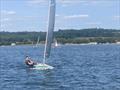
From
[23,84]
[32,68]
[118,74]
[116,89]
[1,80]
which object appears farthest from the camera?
[32,68]

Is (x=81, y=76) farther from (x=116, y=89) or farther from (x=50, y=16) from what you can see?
(x=116, y=89)

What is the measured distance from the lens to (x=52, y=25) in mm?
71188

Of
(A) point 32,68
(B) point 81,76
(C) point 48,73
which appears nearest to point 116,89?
(B) point 81,76

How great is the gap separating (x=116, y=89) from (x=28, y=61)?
102 feet

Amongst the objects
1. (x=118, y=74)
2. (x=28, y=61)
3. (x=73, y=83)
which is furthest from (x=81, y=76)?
(x=28, y=61)

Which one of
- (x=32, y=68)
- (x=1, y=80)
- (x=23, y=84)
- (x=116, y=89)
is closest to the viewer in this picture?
(x=116, y=89)

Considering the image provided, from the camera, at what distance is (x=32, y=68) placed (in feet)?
253

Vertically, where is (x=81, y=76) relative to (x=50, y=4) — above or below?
below

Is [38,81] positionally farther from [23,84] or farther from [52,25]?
[52,25]

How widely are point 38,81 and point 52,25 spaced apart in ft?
42.8

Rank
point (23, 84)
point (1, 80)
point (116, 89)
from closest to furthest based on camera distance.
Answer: point (116, 89), point (23, 84), point (1, 80)

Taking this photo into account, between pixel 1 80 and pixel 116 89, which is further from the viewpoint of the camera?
pixel 1 80

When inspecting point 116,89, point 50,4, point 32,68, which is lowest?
point 32,68

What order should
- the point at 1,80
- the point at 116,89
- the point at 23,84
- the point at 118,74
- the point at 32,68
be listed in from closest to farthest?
1. the point at 116,89
2. the point at 23,84
3. the point at 1,80
4. the point at 118,74
5. the point at 32,68
